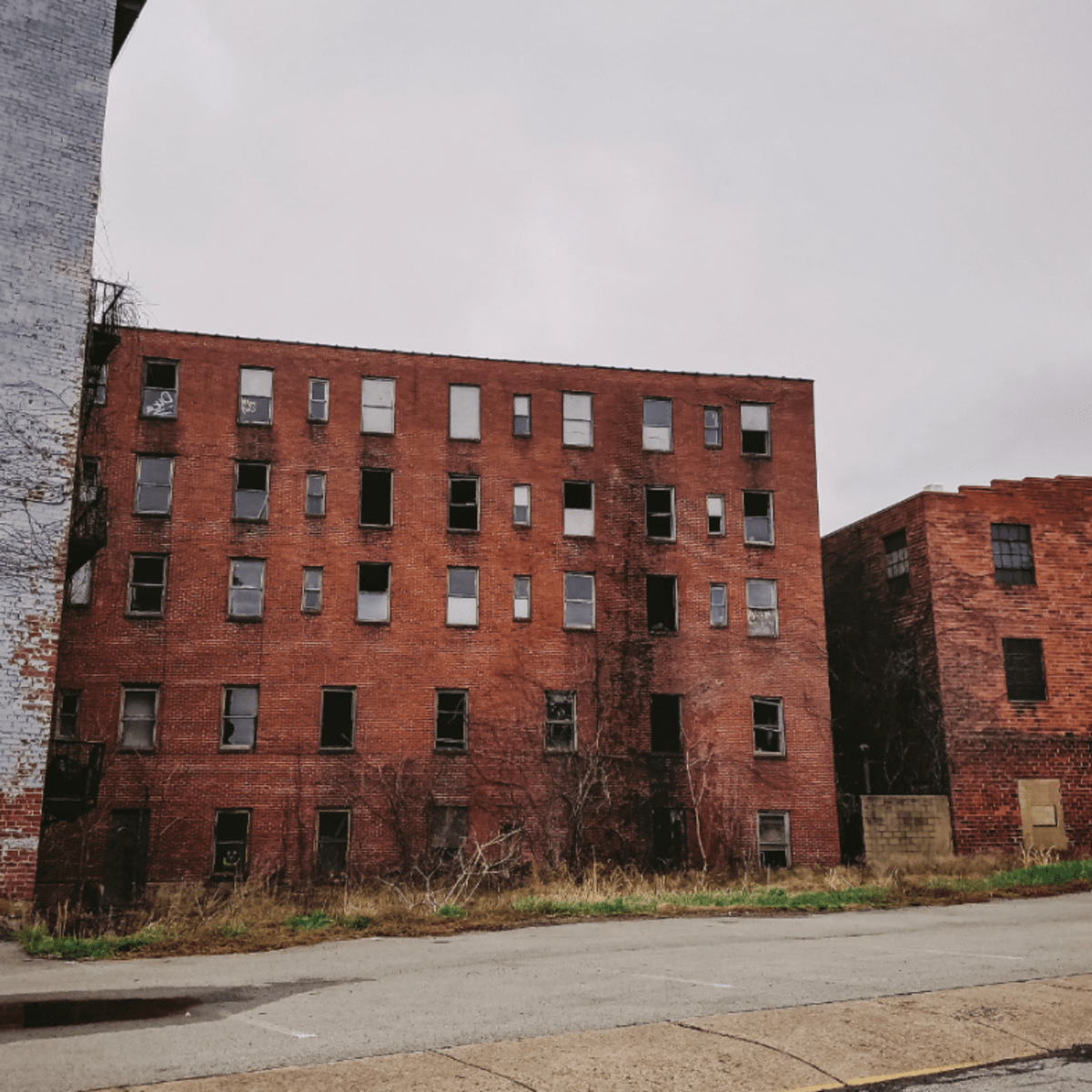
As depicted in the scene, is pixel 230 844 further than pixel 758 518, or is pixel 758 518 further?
pixel 758 518

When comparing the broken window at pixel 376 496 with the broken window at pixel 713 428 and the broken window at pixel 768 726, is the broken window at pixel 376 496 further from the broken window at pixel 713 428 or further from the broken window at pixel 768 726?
the broken window at pixel 768 726

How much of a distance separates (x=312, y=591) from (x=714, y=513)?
1238 centimetres

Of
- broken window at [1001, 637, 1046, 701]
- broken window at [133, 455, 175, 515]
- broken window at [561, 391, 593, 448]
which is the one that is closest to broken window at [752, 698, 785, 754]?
broken window at [1001, 637, 1046, 701]

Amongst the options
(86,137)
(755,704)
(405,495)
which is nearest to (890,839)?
(755,704)

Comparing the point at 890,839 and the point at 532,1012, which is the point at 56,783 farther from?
the point at 890,839

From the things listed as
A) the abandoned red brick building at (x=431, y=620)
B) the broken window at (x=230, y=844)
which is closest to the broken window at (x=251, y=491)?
the abandoned red brick building at (x=431, y=620)

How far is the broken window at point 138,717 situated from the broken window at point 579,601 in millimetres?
11683

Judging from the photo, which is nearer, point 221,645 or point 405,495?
point 221,645

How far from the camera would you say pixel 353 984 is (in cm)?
1105

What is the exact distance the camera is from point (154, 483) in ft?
102

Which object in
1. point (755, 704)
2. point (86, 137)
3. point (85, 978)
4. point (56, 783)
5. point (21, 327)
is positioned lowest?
point (85, 978)

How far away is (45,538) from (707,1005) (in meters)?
13.3

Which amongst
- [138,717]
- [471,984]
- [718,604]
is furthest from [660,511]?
[471,984]

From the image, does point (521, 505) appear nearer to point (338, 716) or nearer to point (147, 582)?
point (338, 716)
